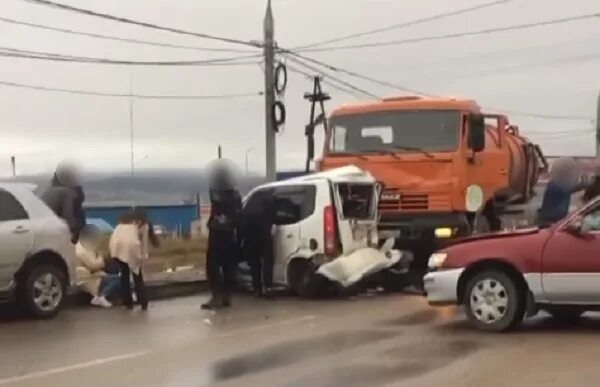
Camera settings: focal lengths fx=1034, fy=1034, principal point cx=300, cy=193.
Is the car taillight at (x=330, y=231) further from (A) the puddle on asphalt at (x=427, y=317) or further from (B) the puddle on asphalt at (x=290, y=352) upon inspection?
(B) the puddle on asphalt at (x=290, y=352)

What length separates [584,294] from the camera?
10734 millimetres

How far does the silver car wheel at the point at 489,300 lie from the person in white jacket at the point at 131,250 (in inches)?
200

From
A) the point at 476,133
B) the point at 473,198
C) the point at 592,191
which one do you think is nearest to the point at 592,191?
the point at 592,191

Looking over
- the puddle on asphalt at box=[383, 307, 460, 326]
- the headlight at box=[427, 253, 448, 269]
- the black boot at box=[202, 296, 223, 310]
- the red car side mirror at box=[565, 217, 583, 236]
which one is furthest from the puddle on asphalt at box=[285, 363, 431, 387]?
the black boot at box=[202, 296, 223, 310]

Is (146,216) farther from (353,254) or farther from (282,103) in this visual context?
(282,103)

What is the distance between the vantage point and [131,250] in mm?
14188

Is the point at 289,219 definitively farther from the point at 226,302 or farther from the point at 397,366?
the point at 397,366

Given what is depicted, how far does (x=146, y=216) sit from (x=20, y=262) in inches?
85.6

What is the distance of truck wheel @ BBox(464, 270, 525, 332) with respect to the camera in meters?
11.1

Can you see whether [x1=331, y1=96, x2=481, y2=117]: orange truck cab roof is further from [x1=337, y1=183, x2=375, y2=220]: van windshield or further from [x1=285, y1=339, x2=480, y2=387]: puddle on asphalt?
[x1=285, y1=339, x2=480, y2=387]: puddle on asphalt

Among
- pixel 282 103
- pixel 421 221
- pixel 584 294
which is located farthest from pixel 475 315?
pixel 282 103

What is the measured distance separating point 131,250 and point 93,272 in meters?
1.46

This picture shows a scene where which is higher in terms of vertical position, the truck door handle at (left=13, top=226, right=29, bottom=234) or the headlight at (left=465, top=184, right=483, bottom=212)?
the headlight at (left=465, top=184, right=483, bottom=212)

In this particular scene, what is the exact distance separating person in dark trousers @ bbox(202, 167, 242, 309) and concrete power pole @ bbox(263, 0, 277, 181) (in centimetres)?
1025
